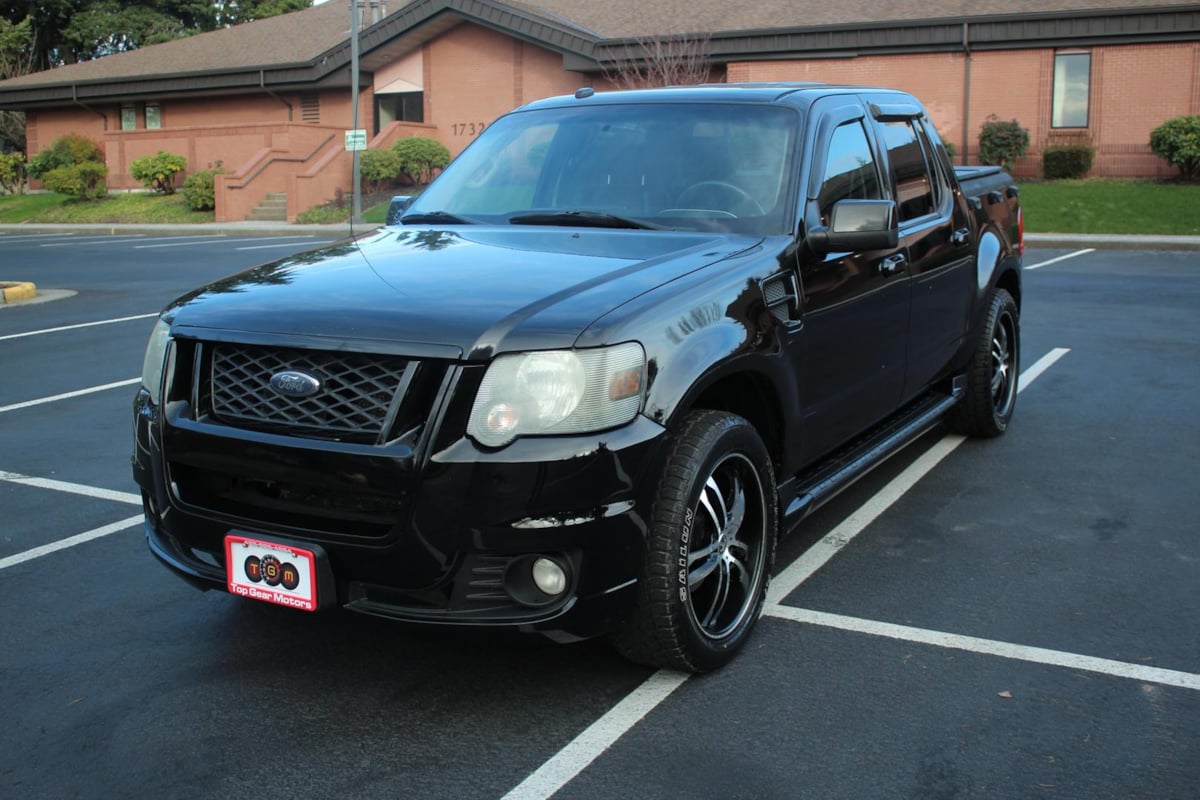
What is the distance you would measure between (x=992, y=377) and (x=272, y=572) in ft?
15.3

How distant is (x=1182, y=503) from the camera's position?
5.75 meters

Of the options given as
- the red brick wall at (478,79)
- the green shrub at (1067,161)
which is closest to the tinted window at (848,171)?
the green shrub at (1067,161)

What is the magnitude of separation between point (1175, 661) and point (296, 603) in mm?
2804

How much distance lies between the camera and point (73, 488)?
20.3ft

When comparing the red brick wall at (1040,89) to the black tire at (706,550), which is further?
the red brick wall at (1040,89)

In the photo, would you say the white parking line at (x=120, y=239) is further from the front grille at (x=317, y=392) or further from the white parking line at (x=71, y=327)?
the front grille at (x=317, y=392)

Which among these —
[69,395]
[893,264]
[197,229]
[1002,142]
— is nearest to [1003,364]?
[893,264]

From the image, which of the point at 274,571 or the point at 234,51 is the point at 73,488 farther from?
the point at 234,51

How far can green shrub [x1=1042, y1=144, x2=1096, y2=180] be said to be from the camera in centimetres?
2789

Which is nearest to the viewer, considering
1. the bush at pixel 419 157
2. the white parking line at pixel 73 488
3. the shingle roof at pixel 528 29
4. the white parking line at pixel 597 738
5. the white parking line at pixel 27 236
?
the white parking line at pixel 597 738

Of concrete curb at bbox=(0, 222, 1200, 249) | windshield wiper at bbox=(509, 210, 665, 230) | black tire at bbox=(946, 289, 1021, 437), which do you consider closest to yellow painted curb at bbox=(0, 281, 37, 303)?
concrete curb at bbox=(0, 222, 1200, 249)

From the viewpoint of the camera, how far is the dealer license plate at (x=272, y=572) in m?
3.45

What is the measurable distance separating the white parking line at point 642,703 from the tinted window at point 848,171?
138cm

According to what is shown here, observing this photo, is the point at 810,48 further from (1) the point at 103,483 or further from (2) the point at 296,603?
(2) the point at 296,603
